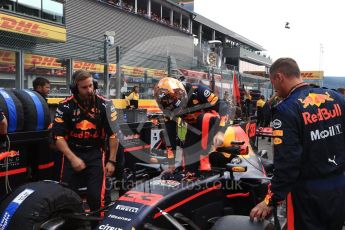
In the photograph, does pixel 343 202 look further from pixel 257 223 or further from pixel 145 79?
pixel 145 79

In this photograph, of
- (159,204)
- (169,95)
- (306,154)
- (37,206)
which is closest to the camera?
(306,154)

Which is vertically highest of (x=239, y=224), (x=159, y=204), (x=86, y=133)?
(x=86, y=133)

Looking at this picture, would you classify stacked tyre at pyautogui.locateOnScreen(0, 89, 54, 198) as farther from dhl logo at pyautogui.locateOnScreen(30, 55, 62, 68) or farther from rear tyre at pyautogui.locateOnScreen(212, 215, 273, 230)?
dhl logo at pyautogui.locateOnScreen(30, 55, 62, 68)

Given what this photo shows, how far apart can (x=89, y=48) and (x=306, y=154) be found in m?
8.69

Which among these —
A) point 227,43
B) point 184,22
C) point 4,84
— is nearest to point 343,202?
point 4,84

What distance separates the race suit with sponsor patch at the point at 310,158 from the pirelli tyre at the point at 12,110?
2279 millimetres

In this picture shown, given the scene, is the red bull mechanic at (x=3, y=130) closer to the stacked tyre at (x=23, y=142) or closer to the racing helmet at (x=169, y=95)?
the stacked tyre at (x=23, y=142)

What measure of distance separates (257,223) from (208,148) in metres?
0.96

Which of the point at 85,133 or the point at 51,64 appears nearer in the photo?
the point at 85,133

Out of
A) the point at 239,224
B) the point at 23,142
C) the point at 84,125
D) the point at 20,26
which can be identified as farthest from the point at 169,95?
the point at 20,26

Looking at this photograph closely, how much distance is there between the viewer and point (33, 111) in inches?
147

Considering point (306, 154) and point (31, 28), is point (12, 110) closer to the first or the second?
point (306, 154)

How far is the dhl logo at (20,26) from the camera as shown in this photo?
14.9 metres

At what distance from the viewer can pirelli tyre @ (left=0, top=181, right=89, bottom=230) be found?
110 inches
